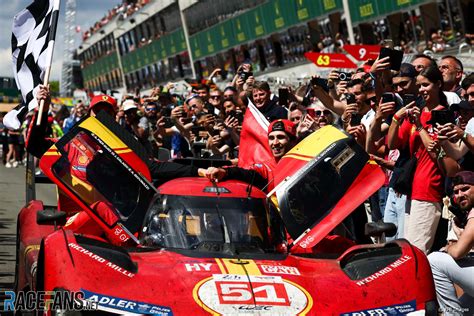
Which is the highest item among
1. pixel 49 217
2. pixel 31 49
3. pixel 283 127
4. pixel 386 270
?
pixel 31 49

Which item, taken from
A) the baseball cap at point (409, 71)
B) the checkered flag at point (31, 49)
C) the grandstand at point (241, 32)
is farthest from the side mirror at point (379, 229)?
the grandstand at point (241, 32)

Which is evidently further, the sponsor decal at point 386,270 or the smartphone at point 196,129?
the smartphone at point 196,129

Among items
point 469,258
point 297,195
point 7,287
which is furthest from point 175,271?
point 7,287

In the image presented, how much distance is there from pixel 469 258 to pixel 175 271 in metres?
2.55

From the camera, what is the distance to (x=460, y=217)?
816cm

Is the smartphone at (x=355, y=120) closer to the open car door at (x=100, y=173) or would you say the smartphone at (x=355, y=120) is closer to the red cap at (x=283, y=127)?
the red cap at (x=283, y=127)

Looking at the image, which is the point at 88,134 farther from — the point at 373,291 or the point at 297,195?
the point at 373,291

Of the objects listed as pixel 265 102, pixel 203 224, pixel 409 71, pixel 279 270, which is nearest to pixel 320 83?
pixel 265 102

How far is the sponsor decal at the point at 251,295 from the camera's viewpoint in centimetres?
619

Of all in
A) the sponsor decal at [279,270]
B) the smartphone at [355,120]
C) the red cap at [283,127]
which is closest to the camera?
the sponsor decal at [279,270]

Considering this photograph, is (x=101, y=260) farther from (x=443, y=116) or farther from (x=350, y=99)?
(x=350, y=99)

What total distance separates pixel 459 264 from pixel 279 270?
5.68ft

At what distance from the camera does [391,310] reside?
6.47 meters

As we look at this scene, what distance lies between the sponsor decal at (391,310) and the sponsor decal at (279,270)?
59 centimetres
